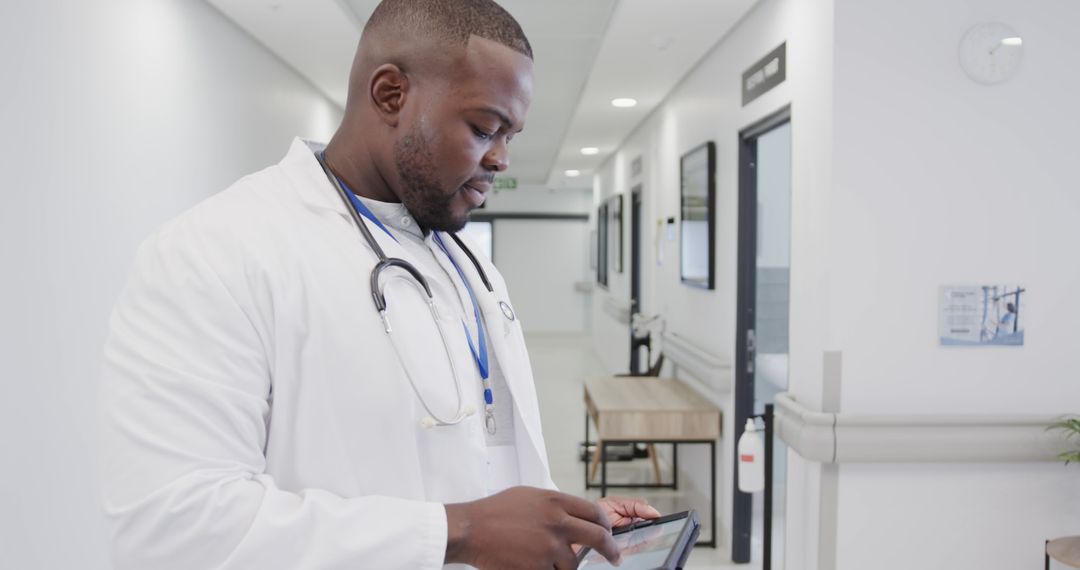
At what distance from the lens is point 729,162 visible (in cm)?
411

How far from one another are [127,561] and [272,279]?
1.11 ft

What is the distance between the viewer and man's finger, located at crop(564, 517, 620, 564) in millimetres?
879

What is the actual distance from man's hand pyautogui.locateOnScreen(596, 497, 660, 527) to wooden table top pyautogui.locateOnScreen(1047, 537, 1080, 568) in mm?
1815

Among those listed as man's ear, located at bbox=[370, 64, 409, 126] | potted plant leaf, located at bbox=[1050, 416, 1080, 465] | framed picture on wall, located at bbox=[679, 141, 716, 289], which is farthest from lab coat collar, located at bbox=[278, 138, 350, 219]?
framed picture on wall, located at bbox=[679, 141, 716, 289]

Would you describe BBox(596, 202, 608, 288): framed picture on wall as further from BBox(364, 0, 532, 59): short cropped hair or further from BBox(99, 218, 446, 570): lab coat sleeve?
BBox(99, 218, 446, 570): lab coat sleeve

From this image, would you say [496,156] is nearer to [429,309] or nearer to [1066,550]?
[429,309]

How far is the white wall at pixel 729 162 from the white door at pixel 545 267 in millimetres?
7241

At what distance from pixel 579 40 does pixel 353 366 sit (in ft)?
13.9

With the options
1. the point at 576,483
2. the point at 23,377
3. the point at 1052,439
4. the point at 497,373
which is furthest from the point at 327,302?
the point at 576,483

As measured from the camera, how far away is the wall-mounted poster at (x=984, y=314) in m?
2.74

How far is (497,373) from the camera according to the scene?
1204 mm

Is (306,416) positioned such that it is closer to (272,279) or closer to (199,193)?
(272,279)

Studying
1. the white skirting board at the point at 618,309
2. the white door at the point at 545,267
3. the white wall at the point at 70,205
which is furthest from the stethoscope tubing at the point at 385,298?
the white door at the point at 545,267

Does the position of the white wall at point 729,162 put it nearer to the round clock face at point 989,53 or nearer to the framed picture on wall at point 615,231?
the round clock face at point 989,53
